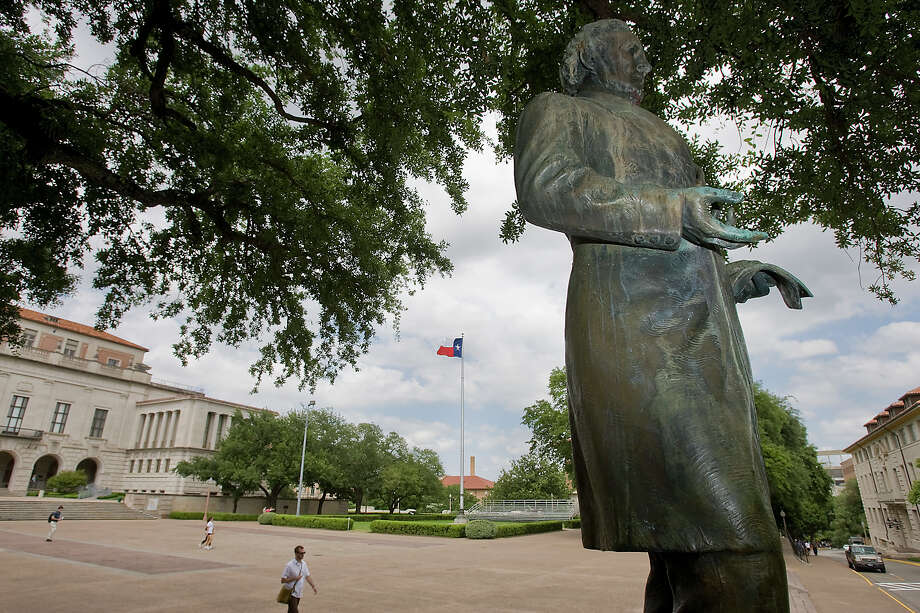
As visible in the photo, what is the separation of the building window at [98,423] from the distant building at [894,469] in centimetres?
7438

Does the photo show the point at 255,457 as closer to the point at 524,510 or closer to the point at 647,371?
the point at 524,510

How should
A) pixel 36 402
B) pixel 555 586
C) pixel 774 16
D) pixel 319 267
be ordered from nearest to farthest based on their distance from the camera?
pixel 774 16
pixel 319 267
pixel 555 586
pixel 36 402

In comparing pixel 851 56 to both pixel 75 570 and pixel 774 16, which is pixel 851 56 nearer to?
pixel 774 16

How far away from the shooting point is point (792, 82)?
6.66 meters

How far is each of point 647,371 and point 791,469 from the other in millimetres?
31747

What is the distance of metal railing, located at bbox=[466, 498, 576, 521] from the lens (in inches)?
1639

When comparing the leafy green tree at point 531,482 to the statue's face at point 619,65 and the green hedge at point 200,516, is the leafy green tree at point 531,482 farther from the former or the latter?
the statue's face at point 619,65

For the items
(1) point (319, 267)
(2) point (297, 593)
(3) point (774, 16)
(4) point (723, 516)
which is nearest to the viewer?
(4) point (723, 516)

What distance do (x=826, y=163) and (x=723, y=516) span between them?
7200 millimetres

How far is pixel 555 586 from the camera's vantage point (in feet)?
42.1

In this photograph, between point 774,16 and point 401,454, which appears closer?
point 774,16

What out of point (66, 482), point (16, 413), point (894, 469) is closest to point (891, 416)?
point (894, 469)

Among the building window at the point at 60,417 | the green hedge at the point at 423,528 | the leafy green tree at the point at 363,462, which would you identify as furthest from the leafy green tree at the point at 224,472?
the building window at the point at 60,417

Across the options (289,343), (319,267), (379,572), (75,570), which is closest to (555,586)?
(379,572)
